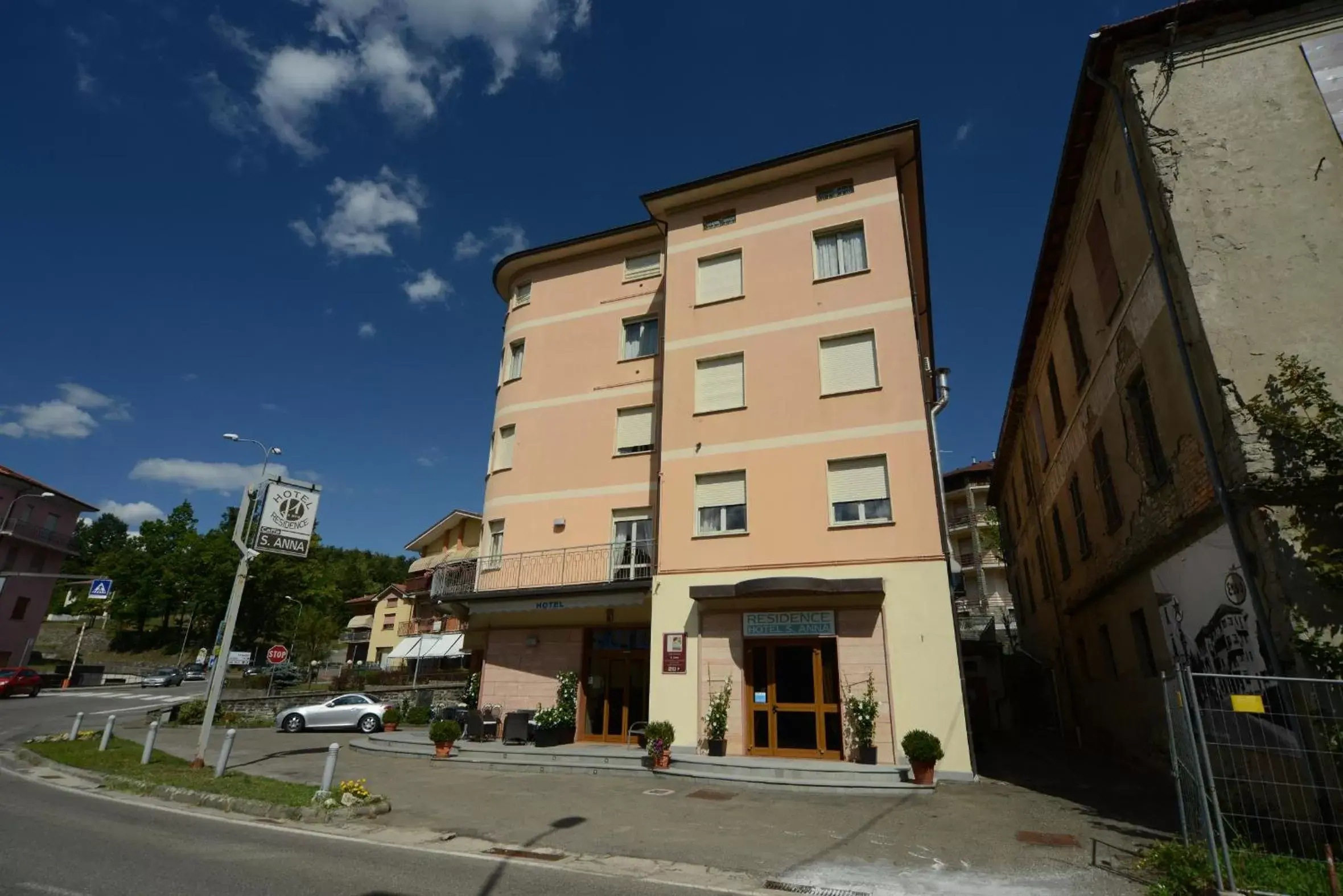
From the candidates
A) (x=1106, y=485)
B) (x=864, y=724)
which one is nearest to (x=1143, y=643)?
(x=1106, y=485)

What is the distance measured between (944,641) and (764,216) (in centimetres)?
1195

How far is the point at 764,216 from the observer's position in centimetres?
1806

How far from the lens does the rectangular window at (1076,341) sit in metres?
14.5

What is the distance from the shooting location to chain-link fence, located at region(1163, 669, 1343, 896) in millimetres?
5691

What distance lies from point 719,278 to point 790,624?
381 inches

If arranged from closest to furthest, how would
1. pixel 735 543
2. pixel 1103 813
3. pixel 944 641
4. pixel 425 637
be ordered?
pixel 1103 813
pixel 944 641
pixel 735 543
pixel 425 637

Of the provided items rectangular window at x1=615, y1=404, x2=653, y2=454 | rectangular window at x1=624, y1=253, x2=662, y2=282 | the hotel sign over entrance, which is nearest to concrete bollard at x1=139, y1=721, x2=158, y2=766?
rectangular window at x1=615, y1=404, x2=653, y2=454

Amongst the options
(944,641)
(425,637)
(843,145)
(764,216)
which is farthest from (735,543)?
(425,637)

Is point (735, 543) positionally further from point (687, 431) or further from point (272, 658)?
point (272, 658)

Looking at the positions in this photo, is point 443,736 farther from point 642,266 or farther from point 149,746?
point 642,266

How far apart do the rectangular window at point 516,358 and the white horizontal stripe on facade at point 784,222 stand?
19.9 feet

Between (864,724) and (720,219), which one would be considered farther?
(720,219)

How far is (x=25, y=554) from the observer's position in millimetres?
43906

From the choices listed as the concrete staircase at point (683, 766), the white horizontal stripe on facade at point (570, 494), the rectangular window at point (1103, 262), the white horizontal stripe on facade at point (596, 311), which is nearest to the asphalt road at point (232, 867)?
the concrete staircase at point (683, 766)
